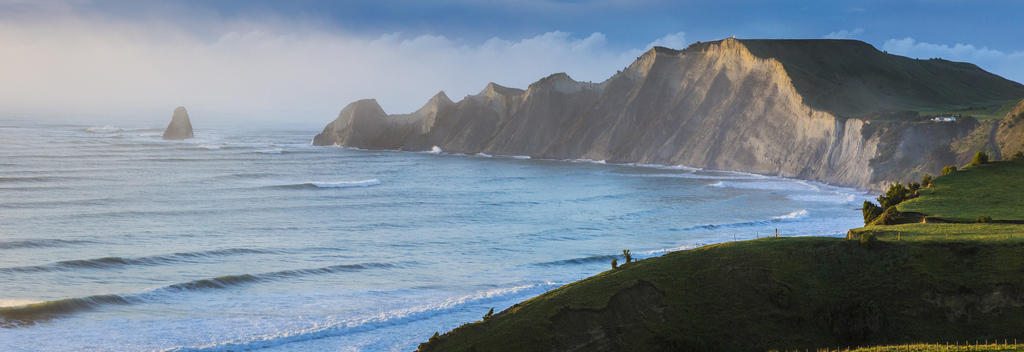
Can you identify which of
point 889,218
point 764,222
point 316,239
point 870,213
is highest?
point 889,218

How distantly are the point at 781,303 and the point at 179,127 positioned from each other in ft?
592

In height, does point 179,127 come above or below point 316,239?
above

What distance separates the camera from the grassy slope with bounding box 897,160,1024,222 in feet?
134

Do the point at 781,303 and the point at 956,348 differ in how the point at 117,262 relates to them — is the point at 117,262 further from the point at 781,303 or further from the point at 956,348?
the point at 956,348

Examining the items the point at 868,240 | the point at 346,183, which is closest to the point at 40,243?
the point at 346,183

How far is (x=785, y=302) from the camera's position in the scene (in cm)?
2752

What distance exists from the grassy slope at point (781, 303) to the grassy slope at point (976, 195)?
13003 mm

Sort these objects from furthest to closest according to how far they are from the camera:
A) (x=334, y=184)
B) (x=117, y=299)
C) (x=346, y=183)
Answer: (x=346, y=183), (x=334, y=184), (x=117, y=299)

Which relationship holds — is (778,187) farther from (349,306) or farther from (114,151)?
(114,151)

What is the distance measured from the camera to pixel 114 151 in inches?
5256

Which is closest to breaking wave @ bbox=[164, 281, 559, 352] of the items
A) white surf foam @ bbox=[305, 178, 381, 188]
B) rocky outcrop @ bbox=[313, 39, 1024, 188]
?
white surf foam @ bbox=[305, 178, 381, 188]

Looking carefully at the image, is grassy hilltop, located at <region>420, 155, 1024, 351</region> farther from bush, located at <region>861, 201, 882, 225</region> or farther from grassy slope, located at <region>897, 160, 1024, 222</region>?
bush, located at <region>861, 201, 882, 225</region>

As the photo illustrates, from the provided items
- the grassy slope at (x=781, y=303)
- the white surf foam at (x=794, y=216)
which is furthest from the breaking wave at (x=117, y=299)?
the white surf foam at (x=794, y=216)

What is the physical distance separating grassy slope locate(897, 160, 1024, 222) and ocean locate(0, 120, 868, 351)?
28.7 ft
